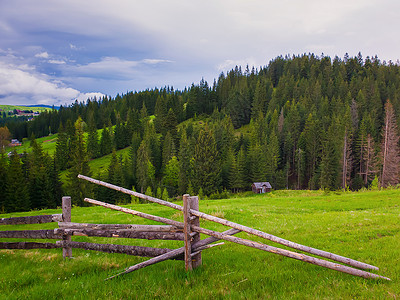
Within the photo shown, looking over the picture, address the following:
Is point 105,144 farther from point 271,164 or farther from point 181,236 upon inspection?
point 181,236

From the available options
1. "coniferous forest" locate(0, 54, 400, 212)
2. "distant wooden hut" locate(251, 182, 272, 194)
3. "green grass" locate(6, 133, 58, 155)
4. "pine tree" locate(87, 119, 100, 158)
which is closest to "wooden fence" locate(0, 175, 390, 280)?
"coniferous forest" locate(0, 54, 400, 212)

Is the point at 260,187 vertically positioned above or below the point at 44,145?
below

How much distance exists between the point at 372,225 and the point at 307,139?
96.2m

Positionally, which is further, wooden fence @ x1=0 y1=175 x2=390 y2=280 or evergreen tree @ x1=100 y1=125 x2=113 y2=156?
evergreen tree @ x1=100 y1=125 x2=113 y2=156

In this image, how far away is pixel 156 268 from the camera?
7.04 metres

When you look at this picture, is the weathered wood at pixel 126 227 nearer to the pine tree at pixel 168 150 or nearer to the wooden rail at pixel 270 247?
the wooden rail at pixel 270 247

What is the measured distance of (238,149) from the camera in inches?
4190

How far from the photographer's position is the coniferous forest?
61.6 m

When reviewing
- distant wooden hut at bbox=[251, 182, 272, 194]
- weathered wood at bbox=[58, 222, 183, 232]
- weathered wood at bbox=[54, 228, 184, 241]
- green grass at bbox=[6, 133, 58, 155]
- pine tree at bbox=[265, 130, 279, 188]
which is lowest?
distant wooden hut at bbox=[251, 182, 272, 194]

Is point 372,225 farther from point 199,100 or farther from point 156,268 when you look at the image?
point 199,100

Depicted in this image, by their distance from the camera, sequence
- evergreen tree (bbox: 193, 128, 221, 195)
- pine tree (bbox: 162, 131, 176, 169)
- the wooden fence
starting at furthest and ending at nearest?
pine tree (bbox: 162, 131, 176, 169), evergreen tree (bbox: 193, 128, 221, 195), the wooden fence

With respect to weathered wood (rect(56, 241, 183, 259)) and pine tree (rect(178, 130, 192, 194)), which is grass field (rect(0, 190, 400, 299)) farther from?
pine tree (rect(178, 130, 192, 194))

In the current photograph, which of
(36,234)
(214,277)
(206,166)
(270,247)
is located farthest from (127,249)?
(206,166)

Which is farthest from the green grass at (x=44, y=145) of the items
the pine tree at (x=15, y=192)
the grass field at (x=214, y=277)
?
the grass field at (x=214, y=277)
